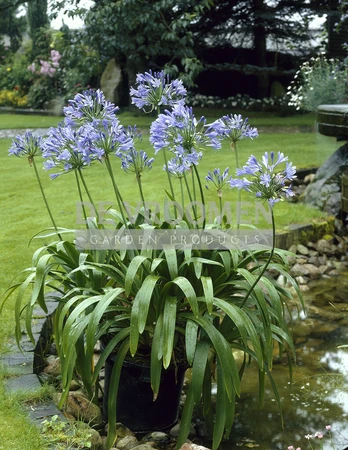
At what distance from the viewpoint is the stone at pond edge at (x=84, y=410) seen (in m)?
2.71

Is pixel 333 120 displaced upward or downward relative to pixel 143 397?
upward

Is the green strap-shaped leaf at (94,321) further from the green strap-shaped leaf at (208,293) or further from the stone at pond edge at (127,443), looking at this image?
the stone at pond edge at (127,443)

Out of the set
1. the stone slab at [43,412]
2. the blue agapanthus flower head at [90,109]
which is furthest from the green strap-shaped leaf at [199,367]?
the blue agapanthus flower head at [90,109]

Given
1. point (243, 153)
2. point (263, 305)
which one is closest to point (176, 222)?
point (263, 305)

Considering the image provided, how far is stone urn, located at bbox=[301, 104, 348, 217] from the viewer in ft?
18.5

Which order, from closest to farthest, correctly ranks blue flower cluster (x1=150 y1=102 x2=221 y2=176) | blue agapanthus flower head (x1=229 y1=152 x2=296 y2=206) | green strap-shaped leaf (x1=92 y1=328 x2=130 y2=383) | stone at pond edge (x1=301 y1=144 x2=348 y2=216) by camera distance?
blue agapanthus flower head (x1=229 y1=152 x2=296 y2=206)
blue flower cluster (x1=150 y1=102 x2=221 y2=176)
green strap-shaped leaf (x1=92 y1=328 x2=130 y2=383)
stone at pond edge (x1=301 y1=144 x2=348 y2=216)

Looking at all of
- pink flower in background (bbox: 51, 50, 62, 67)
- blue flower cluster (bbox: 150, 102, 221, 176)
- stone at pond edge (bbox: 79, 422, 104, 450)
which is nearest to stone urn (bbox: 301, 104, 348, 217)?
blue flower cluster (bbox: 150, 102, 221, 176)

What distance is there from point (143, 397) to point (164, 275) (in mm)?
546

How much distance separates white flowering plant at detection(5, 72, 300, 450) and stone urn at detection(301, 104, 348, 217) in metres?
3.05

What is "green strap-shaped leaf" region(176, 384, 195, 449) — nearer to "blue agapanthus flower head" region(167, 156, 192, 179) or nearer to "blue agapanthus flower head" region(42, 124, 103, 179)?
"blue agapanthus flower head" region(167, 156, 192, 179)

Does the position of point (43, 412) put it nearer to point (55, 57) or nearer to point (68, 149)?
point (68, 149)

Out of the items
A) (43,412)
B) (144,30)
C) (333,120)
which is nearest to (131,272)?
(43,412)

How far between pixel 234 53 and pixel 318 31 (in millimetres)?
1821

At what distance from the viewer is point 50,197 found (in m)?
6.51
